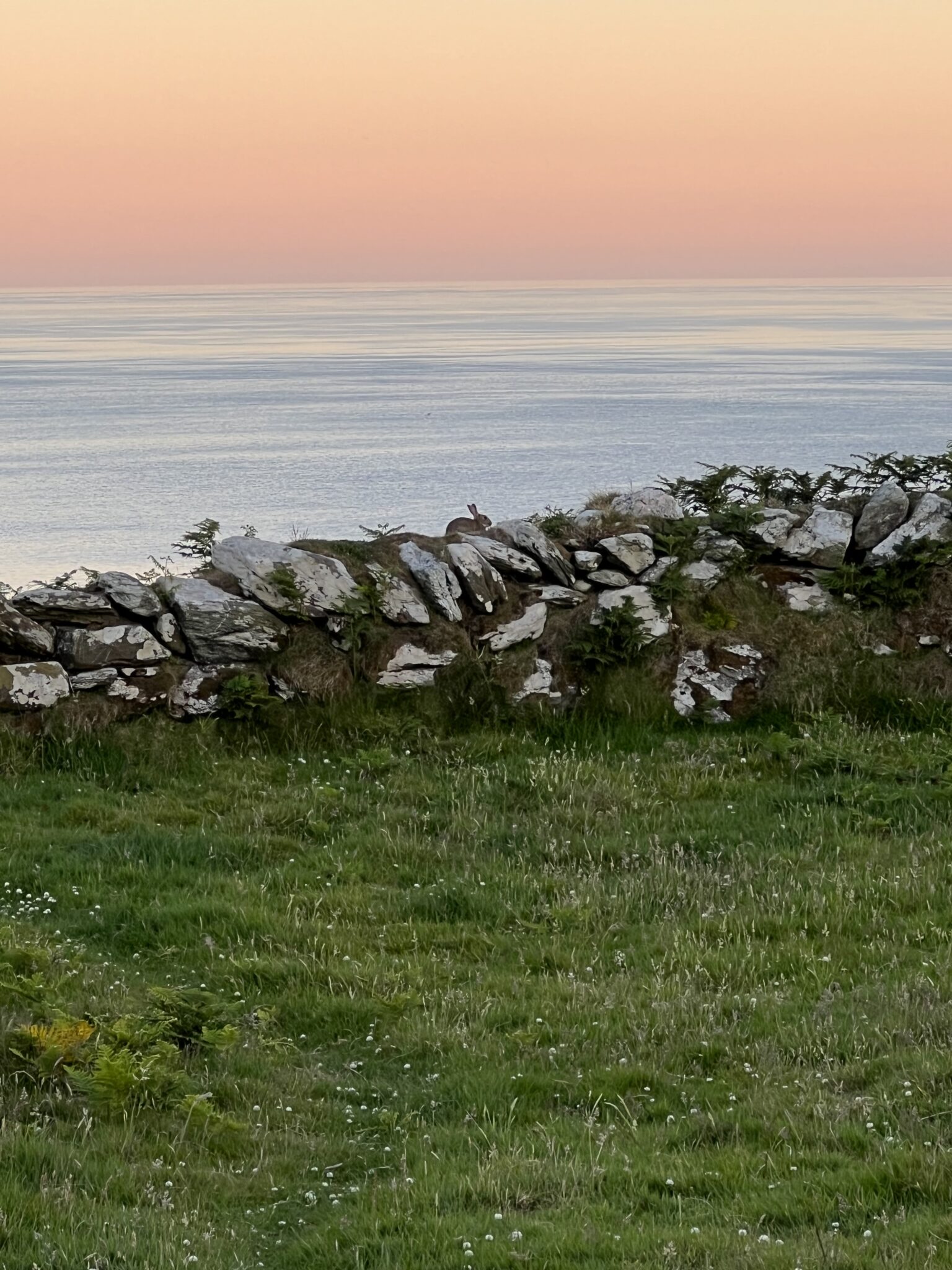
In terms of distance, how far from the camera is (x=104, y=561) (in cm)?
3228

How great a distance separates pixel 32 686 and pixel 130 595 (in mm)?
1278

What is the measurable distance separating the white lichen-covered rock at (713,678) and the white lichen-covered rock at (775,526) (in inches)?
54.7

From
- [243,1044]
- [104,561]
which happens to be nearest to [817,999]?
[243,1044]

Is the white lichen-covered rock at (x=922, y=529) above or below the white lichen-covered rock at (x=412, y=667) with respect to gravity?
above

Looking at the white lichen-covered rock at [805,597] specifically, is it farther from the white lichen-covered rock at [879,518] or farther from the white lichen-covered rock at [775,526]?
the white lichen-covered rock at [879,518]

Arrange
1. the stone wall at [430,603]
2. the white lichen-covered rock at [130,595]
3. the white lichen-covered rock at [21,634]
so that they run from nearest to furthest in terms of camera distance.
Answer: the white lichen-covered rock at [21,634]
the stone wall at [430,603]
the white lichen-covered rock at [130,595]

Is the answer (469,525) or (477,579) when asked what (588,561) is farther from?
(469,525)

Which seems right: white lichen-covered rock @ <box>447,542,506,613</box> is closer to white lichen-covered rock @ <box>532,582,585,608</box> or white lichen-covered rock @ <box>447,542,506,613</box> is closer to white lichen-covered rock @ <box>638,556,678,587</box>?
white lichen-covered rock @ <box>532,582,585,608</box>

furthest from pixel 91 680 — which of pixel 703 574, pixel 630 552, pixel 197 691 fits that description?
pixel 703 574

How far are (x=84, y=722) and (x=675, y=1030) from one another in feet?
24.1

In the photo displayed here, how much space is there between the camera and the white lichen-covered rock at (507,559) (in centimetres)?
1477

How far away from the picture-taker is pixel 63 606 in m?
13.3

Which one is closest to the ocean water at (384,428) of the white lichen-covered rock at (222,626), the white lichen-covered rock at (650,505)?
the white lichen-covered rock at (650,505)

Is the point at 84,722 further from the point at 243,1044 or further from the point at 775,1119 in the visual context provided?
the point at 775,1119
